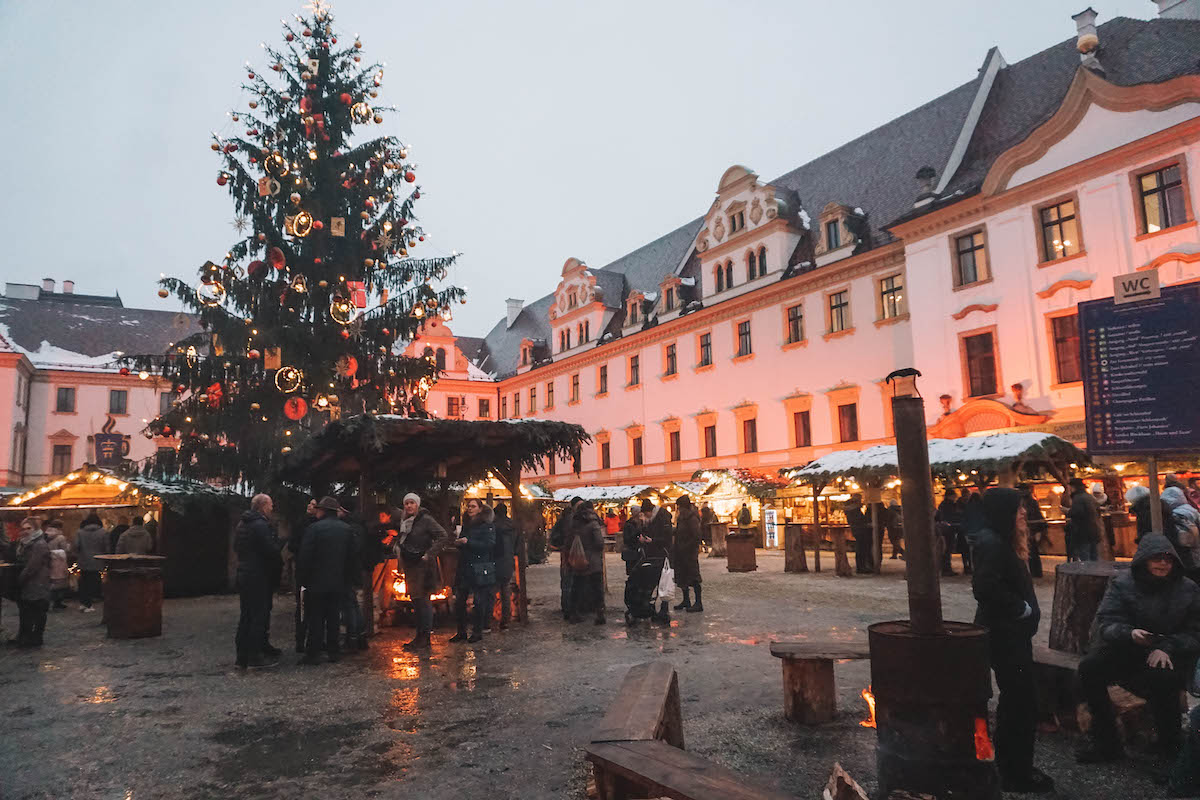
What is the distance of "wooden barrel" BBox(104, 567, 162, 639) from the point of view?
1161 centimetres

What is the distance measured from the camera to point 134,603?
11594 millimetres

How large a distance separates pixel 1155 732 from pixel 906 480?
2891mm

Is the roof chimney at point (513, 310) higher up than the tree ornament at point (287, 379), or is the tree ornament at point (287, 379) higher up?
the roof chimney at point (513, 310)

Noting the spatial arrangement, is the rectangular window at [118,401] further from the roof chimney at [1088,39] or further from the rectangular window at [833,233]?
the roof chimney at [1088,39]

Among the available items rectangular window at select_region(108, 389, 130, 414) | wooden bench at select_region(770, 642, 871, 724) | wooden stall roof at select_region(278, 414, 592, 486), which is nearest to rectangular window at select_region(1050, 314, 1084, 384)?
wooden stall roof at select_region(278, 414, 592, 486)

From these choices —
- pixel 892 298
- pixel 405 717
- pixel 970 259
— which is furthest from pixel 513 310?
pixel 405 717

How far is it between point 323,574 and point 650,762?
6.50 m

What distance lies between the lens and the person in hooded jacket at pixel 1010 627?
4.77 meters

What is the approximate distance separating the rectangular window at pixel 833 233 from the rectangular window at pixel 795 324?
2.76m

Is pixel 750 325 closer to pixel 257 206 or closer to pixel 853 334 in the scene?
pixel 853 334

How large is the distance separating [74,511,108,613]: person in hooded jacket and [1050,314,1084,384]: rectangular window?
24912 millimetres

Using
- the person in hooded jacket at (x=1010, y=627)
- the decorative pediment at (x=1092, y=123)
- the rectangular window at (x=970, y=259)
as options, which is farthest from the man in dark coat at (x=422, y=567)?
the decorative pediment at (x=1092, y=123)

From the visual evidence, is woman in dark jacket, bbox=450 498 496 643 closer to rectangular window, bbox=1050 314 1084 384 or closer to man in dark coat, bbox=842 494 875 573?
man in dark coat, bbox=842 494 875 573

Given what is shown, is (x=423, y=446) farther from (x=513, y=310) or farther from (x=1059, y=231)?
(x=513, y=310)
